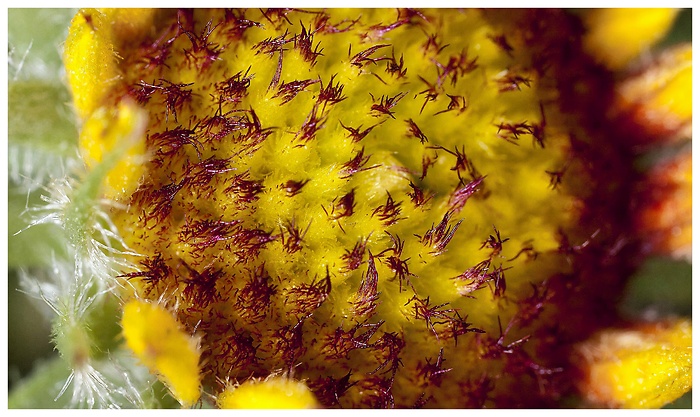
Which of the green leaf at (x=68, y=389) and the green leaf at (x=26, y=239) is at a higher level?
the green leaf at (x=26, y=239)

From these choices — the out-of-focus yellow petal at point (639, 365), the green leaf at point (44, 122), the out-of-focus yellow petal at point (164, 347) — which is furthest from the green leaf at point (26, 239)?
the out-of-focus yellow petal at point (639, 365)

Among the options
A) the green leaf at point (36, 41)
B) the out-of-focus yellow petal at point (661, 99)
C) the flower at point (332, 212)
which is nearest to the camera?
the flower at point (332, 212)

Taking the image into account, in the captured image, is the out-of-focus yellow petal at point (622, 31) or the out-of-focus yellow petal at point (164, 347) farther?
the out-of-focus yellow petal at point (622, 31)

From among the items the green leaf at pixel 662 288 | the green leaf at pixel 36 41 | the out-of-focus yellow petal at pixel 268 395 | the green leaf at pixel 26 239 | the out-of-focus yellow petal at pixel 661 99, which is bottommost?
the green leaf at pixel 662 288

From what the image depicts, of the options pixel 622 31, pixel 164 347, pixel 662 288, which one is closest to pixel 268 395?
pixel 164 347

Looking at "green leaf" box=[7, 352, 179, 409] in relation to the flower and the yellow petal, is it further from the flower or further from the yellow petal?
the yellow petal

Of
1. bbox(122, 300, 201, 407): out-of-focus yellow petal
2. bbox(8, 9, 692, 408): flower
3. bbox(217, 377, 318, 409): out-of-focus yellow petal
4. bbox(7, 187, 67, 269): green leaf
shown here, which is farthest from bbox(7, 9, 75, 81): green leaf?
bbox(217, 377, 318, 409): out-of-focus yellow petal

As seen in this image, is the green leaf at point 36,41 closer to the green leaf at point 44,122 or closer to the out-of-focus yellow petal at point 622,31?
the green leaf at point 44,122
